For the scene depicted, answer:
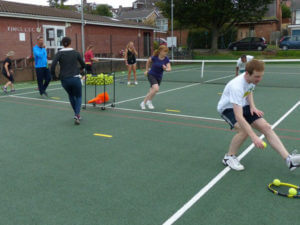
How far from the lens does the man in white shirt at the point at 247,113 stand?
3.86m

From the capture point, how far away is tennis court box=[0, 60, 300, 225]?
3482 millimetres

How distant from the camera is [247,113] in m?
4.43

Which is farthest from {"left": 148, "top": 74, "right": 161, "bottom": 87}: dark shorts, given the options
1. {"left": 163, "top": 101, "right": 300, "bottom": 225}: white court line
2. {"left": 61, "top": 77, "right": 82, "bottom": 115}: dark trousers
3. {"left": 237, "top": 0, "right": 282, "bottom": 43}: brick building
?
{"left": 237, "top": 0, "right": 282, "bottom": 43}: brick building

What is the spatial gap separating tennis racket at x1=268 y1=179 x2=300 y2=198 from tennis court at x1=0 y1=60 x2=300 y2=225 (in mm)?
75

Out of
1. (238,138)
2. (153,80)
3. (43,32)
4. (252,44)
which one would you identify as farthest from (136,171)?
(252,44)

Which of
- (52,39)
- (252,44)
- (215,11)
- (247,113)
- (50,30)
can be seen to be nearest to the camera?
(247,113)

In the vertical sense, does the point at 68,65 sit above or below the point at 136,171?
above

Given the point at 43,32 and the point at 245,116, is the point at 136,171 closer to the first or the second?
the point at 245,116

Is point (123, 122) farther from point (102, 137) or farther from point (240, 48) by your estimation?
point (240, 48)

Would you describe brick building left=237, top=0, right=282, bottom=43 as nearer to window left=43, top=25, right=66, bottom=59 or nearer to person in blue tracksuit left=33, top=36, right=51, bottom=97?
window left=43, top=25, right=66, bottom=59

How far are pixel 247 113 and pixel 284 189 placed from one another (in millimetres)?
1058

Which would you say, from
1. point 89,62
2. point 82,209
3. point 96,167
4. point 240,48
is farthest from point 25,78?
point 240,48

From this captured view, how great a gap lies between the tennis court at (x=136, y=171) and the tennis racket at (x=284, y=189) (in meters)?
0.07

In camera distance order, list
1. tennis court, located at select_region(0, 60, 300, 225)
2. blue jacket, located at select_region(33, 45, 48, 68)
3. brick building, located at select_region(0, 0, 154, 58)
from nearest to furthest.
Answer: tennis court, located at select_region(0, 60, 300, 225), blue jacket, located at select_region(33, 45, 48, 68), brick building, located at select_region(0, 0, 154, 58)
